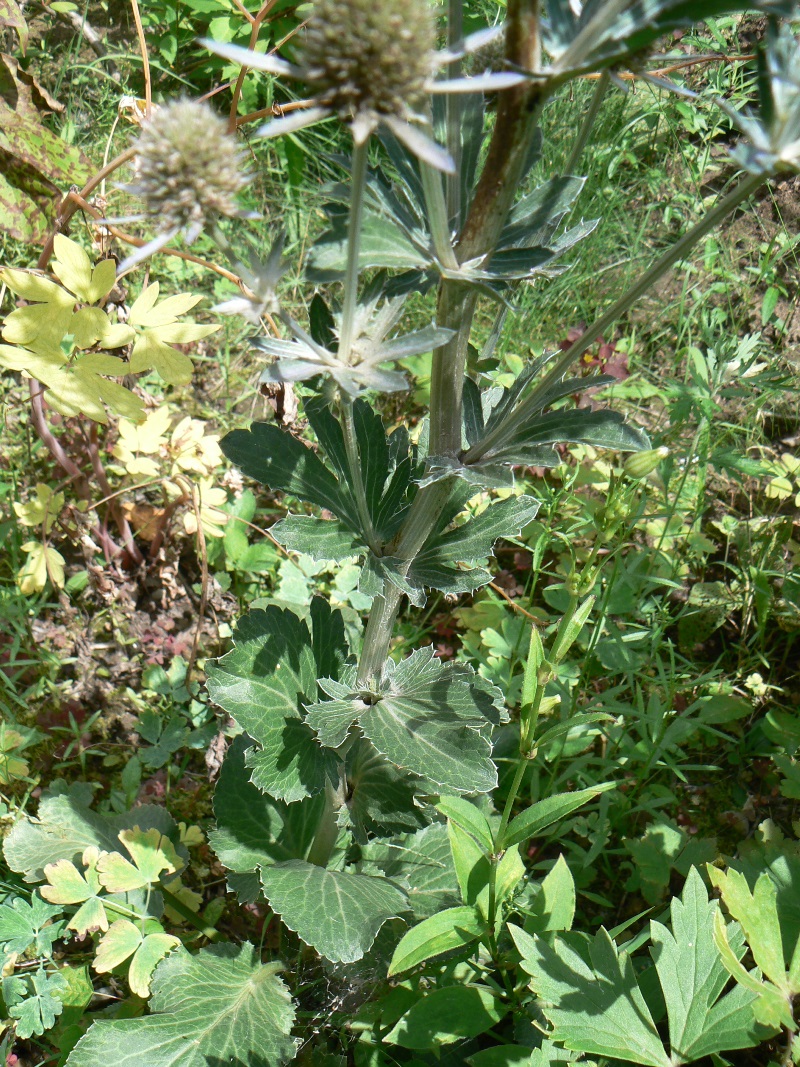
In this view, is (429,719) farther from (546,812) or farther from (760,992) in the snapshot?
(760,992)

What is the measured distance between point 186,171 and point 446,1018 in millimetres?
1512

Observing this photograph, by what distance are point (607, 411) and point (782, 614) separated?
146 cm

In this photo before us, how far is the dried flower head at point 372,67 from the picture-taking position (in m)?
0.80

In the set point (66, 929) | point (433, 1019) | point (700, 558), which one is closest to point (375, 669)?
point (433, 1019)

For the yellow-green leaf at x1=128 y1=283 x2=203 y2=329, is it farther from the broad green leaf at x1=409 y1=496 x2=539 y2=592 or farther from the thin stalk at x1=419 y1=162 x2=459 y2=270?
the thin stalk at x1=419 y1=162 x2=459 y2=270

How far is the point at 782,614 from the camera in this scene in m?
2.40

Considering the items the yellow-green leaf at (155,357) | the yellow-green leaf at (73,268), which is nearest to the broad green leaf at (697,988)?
the yellow-green leaf at (155,357)

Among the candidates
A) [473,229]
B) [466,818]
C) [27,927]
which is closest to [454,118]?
[473,229]

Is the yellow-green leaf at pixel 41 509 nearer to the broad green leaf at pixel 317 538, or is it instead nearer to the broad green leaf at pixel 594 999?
the broad green leaf at pixel 317 538

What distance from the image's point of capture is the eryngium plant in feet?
2.86

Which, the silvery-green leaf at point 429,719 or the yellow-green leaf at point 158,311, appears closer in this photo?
the silvery-green leaf at point 429,719

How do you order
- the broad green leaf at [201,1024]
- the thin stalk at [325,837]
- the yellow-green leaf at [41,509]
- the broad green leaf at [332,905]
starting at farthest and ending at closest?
the yellow-green leaf at [41,509]
the thin stalk at [325,837]
the broad green leaf at [201,1024]
the broad green leaf at [332,905]

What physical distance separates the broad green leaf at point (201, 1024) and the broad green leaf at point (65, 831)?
0.31 metres

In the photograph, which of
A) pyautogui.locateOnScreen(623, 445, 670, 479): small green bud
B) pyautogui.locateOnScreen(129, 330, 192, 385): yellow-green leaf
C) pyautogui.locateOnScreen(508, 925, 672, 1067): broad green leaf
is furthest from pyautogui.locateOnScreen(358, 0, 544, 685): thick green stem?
pyautogui.locateOnScreen(129, 330, 192, 385): yellow-green leaf
